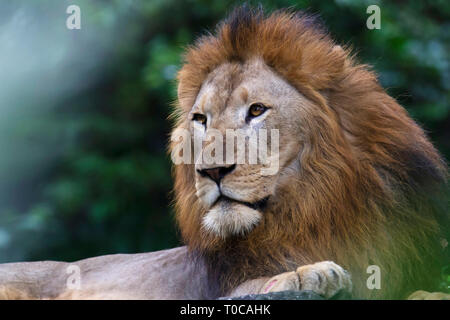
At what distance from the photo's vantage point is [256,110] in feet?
14.7

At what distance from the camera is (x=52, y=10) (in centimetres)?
895

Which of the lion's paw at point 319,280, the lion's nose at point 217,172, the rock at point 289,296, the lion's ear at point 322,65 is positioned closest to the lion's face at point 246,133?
the lion's nose at point 217,172

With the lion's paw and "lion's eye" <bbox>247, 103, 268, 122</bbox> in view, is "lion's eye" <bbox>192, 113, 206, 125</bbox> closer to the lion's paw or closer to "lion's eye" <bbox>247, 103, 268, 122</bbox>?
"lion's eye" <bbox>247, 103, 268, 122</bbox>

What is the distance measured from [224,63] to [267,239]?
1.07 meters

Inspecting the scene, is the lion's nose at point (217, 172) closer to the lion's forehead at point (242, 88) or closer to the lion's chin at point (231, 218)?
the lion's chin at point (231, 218)

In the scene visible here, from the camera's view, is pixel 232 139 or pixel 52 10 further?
pixel 52 10

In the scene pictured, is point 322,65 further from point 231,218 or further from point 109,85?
point 109,85

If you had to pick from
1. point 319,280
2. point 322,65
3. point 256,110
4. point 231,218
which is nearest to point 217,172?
point 231,218

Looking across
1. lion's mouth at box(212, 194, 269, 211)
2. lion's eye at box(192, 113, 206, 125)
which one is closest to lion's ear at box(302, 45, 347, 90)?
lion's eye at box(192, 113, 206, 125)

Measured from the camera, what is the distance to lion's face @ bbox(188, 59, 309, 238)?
4250mm

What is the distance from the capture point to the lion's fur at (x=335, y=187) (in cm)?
437

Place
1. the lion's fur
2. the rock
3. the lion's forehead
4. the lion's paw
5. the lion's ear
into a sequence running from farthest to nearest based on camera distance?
the lion's ear < the lion's forehead < the lion's fur < the lion's paw < the rock
